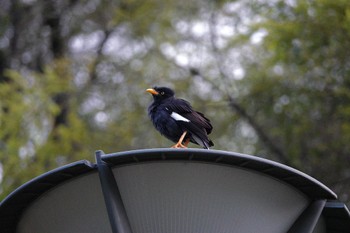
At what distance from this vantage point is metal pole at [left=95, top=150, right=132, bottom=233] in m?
3.33

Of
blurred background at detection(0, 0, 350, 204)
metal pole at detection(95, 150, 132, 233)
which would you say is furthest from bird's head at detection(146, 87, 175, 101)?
blurred background at detection(0, 0, 350, 204)

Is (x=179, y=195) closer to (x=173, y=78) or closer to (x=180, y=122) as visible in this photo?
(x=180, y=122)

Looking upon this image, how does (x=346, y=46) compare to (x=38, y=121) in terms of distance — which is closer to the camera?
(x=346, y=46)

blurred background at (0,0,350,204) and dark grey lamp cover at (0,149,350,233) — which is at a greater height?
blurred background at (0,0,350,204)

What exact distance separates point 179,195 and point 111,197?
339 millimetres

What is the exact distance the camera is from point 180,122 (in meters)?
5.14

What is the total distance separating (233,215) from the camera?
3479 mm

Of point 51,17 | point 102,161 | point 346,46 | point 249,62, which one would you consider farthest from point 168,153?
point 51,17

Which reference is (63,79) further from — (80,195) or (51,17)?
(80,195)

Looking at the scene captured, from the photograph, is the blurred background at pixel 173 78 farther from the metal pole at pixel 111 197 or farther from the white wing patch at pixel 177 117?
the metal pole at pixel 111 197

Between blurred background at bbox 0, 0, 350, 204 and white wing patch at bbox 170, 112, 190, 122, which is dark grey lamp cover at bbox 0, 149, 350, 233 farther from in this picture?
blurred background at bbox 0, 0, 350, 204

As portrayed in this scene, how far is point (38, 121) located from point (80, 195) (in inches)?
316

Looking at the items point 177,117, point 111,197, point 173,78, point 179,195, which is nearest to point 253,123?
point 173,78

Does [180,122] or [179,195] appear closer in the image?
[179,195]
